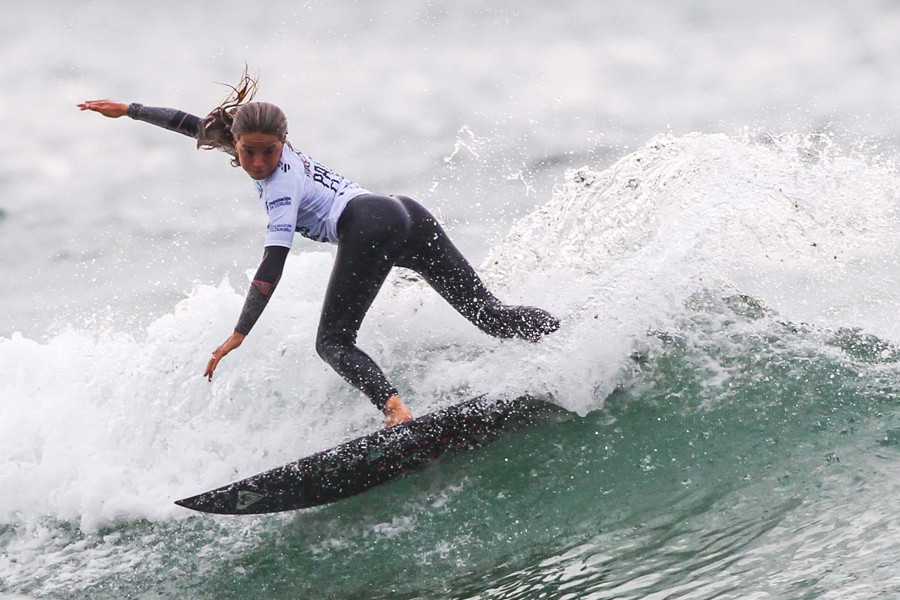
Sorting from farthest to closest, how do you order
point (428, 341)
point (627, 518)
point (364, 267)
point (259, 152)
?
point (428, 341), point (364, 267), point (259, 152), point (627, 518)

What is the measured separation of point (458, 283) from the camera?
18.1ft

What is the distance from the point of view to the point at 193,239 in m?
19.6

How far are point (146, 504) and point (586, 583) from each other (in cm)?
277

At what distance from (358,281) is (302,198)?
0.55 m

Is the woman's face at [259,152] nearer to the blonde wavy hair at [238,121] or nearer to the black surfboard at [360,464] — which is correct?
the blonde wavy hair at [238,121]

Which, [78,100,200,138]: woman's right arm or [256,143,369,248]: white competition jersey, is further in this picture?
[78,100,200,138]: woman's right arm

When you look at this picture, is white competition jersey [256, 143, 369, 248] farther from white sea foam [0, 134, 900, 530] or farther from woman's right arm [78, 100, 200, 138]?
white sea foam [0, 134, 900, 530]

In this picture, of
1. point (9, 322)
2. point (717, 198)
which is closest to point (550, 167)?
point (9, 322)

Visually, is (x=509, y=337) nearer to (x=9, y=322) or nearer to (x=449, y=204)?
(x=9, y=322)

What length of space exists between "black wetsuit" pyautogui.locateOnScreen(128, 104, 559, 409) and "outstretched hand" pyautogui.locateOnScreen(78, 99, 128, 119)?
0.18ft

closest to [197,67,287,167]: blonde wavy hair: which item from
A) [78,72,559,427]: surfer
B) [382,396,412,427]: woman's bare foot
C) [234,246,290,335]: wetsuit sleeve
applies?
[78,72,559,427]: surfer

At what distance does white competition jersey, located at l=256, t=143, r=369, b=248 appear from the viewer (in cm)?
482

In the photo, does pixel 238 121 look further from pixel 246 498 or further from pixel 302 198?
pixel 246 498

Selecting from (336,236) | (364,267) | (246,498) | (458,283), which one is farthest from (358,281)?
(246,498)
